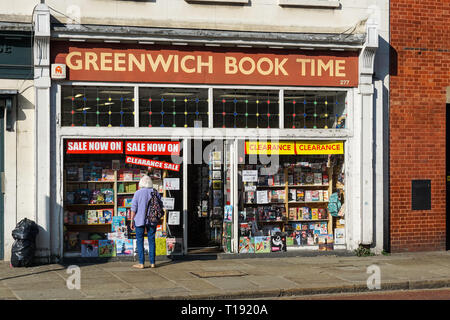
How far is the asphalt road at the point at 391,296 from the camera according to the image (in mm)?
10320

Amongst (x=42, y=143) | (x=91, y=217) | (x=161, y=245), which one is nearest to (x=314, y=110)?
(x=161, y=245)

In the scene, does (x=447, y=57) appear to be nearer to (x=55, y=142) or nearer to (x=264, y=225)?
(x=264, y=225)

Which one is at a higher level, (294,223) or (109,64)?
(109,64)

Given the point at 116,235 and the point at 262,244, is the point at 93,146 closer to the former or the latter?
the point at 116,235

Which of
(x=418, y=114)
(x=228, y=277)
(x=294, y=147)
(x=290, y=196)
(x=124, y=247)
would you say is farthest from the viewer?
(x=418, y=114)

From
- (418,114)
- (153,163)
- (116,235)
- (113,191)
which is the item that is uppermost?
(418,114)

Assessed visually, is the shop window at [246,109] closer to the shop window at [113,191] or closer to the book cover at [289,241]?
the shop window at [113,191]

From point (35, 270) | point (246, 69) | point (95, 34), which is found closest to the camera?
point (35, 270)

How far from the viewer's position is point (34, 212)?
12.8 meters

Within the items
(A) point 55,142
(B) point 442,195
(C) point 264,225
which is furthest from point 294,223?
(A) point 55,142

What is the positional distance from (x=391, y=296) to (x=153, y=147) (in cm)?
555

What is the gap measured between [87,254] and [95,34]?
4.27 metres

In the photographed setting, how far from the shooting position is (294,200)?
572 inches

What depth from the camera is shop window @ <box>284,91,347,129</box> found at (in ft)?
46.5
